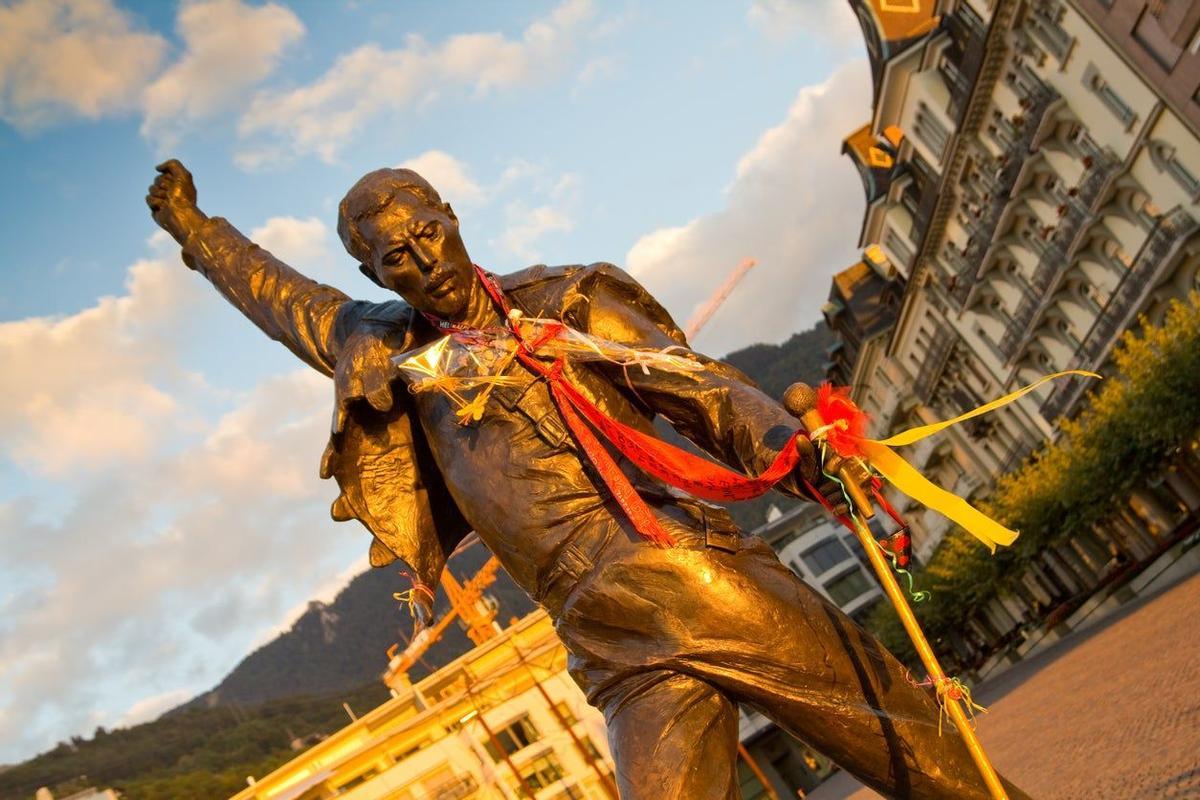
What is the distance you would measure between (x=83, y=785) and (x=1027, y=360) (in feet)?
200

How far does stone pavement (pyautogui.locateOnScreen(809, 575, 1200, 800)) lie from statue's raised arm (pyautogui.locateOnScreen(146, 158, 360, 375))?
6.26m

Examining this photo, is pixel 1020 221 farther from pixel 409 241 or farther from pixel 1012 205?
pixel 409 241

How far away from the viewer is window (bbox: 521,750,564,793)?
3997cm

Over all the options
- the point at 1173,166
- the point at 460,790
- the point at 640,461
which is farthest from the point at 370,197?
the point at 460,790

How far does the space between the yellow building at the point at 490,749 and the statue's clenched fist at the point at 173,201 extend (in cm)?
3283

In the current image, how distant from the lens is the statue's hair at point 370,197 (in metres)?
4.14

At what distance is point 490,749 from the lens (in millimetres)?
41531

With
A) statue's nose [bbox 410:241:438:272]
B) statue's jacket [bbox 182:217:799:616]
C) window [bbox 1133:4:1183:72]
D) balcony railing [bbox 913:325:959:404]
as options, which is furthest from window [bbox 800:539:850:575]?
statue's nose [bbox 410:241:438:272]

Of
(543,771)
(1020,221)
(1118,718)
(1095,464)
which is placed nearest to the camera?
(1118,718)

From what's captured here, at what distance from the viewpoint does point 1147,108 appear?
29.5 metres

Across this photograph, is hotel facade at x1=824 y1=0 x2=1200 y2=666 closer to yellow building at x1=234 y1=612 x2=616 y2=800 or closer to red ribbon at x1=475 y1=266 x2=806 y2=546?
yellow building at x1=234 y1=612 x2=616 y2=800

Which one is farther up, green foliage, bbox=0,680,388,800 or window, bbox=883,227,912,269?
green foliage, bbox=0,680,388,800

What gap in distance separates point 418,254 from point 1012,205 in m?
36.8

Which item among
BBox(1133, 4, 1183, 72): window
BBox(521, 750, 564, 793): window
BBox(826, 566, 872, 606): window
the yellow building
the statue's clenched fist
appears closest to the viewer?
the statue's clenched fist
